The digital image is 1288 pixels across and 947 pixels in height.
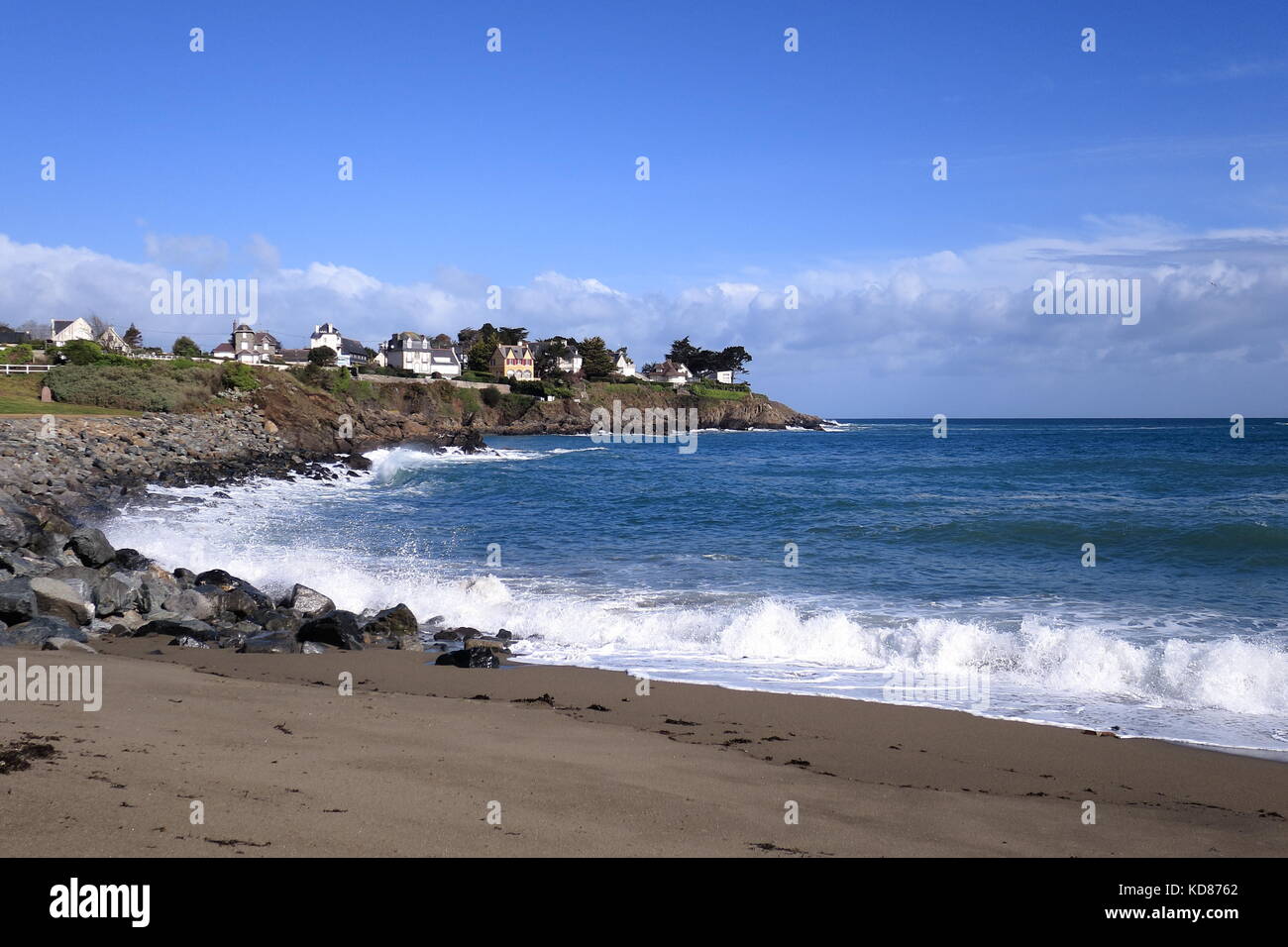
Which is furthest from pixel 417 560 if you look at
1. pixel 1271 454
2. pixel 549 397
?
pixel 549 397

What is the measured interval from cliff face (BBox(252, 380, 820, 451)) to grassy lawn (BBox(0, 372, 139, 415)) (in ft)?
36.5

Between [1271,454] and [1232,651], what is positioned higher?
[1271,454]

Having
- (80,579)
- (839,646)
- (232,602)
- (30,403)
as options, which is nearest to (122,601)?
(80,579)

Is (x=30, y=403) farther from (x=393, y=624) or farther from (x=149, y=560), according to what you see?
(x=393, y=624)

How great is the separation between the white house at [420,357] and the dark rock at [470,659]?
4027 inches

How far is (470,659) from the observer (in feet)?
35.4

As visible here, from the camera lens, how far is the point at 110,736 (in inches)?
249

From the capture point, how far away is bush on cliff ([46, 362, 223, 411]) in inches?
1734

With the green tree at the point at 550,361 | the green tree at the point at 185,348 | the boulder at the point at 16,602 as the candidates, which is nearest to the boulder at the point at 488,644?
the boulder at the point at 16,602

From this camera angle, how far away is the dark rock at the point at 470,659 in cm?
1075

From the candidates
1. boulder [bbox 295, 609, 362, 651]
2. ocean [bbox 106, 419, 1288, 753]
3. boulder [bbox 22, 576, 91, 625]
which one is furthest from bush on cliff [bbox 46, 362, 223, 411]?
boulder [bbox 295, 609, 362, 651]

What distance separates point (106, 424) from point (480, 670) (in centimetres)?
3310
